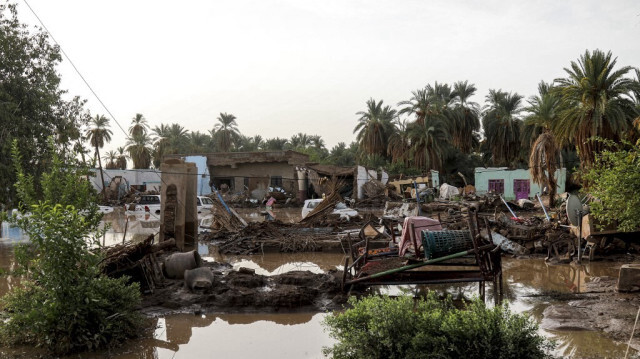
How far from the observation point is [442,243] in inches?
352

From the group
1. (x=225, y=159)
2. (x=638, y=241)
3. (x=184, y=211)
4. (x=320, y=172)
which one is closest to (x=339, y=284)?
(x=184, y=211)

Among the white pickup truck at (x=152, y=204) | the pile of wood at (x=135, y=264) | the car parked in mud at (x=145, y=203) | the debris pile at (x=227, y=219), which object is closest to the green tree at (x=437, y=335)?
the pile of wood at (x=135, y=264)

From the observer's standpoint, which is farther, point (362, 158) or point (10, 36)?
point (362, 158)

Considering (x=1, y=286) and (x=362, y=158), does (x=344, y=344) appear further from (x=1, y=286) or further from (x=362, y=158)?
(x=362, y=158)

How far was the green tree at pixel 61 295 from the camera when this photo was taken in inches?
285

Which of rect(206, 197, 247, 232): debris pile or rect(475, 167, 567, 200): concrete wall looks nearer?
rect(206, 197, 247, 232): debris pile

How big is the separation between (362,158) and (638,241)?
152 feet

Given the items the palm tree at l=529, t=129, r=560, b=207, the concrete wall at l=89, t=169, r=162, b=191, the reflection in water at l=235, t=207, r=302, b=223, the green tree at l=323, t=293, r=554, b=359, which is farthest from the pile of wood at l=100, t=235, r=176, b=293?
the concrete wall at l=89, t=169, r=162, b=191

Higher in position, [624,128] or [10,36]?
[10,36]

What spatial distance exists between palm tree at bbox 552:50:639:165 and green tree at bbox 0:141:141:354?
21443 millimetres

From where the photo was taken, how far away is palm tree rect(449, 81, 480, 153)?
173 ft

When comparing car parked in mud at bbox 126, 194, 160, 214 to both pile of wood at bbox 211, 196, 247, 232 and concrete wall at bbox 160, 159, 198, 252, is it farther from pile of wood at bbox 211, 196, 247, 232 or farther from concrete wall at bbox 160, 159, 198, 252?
concrete wall at bbox 160, 159, 198, 252

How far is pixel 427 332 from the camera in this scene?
5.23m

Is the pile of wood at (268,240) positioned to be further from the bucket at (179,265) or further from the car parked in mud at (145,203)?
the car parked in mud at (145,203)
